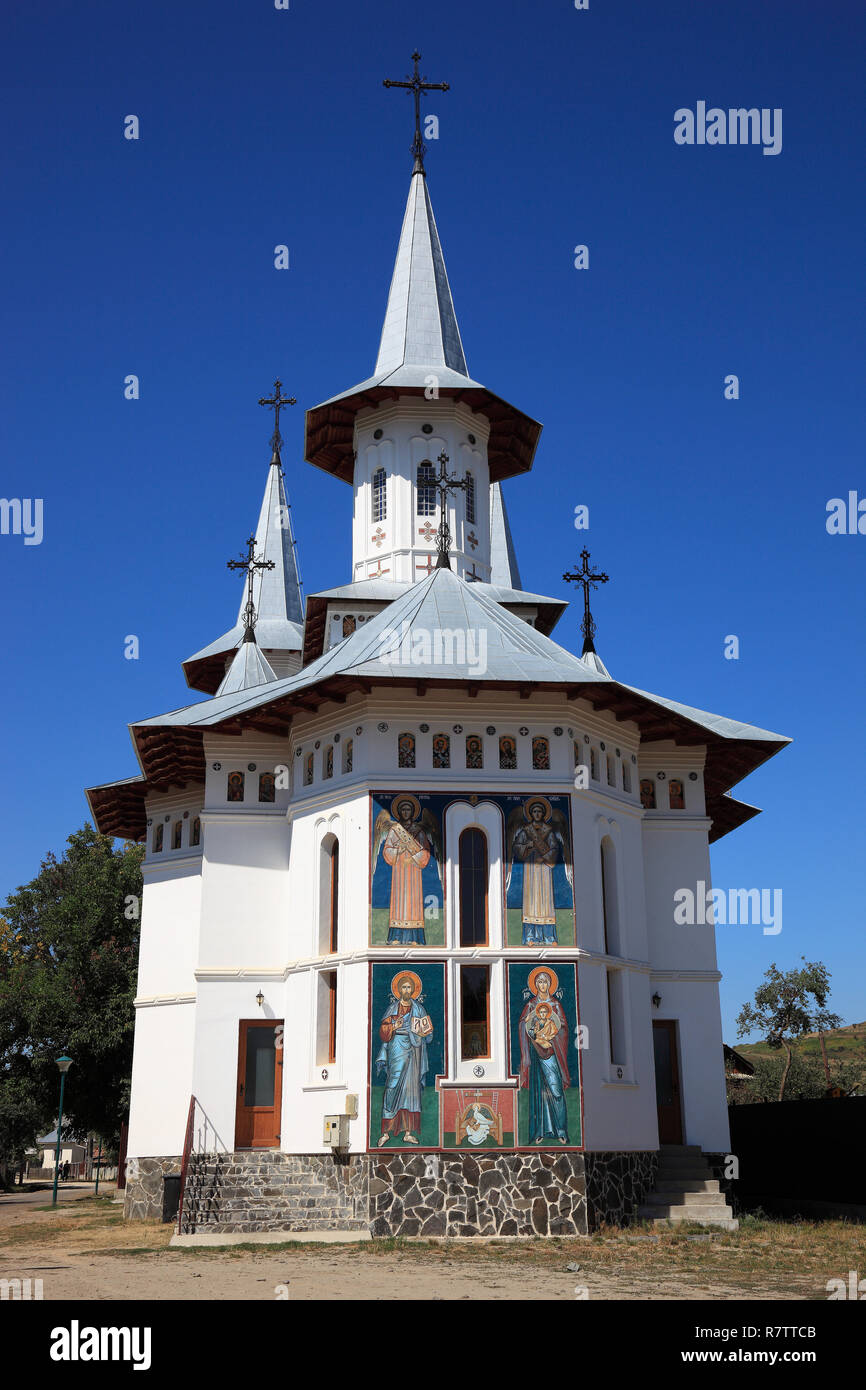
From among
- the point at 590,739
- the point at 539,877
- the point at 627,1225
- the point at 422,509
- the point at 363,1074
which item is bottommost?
the point at 627,1225

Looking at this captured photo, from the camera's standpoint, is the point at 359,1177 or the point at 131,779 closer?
the point at 359,1177

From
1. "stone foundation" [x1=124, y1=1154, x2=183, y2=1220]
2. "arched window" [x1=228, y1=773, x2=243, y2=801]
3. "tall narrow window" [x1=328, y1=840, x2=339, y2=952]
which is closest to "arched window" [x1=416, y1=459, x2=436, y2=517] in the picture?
"arched window" [x1=228, y1=773, x2=243, y2=801]

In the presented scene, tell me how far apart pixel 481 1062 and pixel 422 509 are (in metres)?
13.2

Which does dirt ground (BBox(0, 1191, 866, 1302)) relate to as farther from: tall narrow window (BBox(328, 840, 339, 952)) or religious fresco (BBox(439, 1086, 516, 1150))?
tall narrow window (BBox(328, 840, 339, 952))

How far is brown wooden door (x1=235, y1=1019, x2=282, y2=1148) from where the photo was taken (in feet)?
72.8

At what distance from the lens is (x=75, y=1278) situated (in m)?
14.5

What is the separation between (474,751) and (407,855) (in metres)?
2.05

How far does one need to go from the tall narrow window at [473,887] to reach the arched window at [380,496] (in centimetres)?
1043

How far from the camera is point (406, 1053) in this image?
19.3 m

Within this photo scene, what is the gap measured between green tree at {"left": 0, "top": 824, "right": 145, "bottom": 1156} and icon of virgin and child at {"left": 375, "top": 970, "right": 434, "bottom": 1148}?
17.4 meters

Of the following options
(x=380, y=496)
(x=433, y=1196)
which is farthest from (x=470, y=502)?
(x=433, y=1196)

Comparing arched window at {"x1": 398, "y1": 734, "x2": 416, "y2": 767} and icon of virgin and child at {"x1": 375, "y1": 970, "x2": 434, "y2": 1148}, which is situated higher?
arched window at {"x1": 398, "y1": 734, "x2": 416, "y2": 767}

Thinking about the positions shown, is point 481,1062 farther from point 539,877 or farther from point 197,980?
point 197,980

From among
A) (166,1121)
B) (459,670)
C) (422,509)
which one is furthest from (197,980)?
(422,509)
